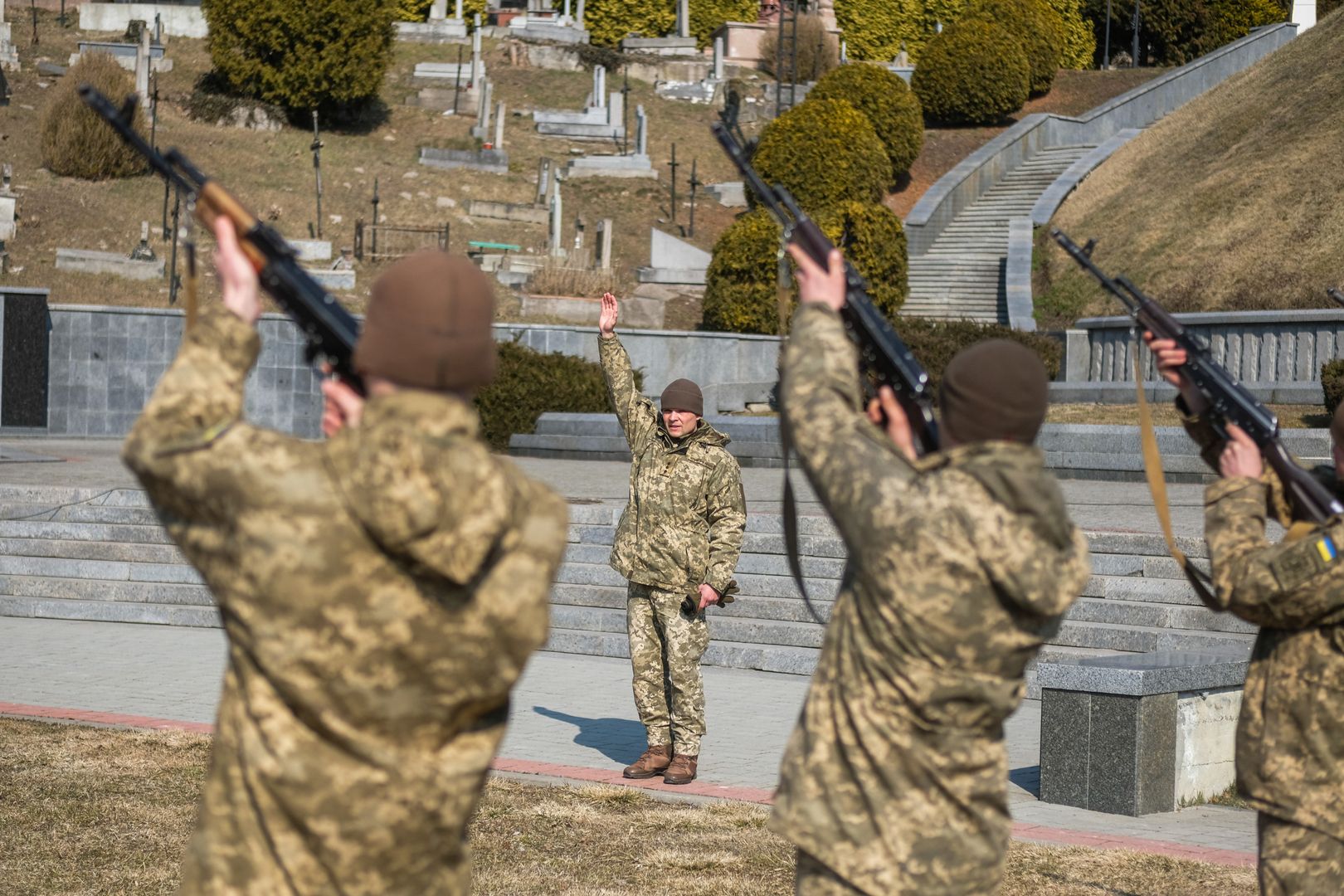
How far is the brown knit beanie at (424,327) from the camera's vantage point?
297 cm

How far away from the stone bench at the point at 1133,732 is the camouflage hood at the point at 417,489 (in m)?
5.93

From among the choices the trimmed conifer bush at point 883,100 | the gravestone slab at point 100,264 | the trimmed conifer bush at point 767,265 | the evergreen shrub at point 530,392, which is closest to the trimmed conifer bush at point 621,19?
the trimmed conifer bush at point 883,100

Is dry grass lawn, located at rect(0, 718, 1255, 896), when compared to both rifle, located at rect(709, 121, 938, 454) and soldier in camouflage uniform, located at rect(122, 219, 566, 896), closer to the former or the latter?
rifle, located at rect(709, 121, 938, 454)

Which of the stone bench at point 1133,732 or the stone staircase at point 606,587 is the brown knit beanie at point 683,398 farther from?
the stone staircase at point 606,587

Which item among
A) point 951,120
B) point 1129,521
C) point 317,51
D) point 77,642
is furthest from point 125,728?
point 951,120

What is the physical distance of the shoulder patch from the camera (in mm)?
4316

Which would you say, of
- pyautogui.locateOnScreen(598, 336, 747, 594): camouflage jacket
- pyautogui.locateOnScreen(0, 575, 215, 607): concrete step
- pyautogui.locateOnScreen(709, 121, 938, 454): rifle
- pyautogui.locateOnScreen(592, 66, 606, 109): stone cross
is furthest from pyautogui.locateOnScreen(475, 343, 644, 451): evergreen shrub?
pyautogui.locateOnScreen(592, 66, 606, 109): stone cross

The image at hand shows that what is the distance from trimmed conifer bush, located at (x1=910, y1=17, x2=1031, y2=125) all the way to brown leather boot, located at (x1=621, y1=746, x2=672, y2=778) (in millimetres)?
40308

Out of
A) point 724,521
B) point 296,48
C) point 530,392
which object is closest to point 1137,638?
point 724,521

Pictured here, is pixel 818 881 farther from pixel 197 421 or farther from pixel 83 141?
pixel 83 141

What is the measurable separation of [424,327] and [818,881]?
1666 mm

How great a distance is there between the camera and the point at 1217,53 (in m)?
50.3

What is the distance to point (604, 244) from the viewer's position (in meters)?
36.4

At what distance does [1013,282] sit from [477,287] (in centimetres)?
3394
